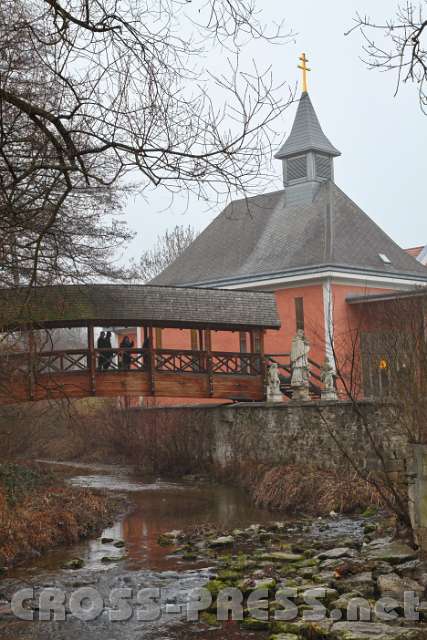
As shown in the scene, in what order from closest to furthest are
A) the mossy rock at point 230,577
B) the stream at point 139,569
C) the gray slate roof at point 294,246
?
the stream at point 139,569
the mossy rock at point 230,577
the gray slate roof at point 294,246

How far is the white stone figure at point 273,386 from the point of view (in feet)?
65.1

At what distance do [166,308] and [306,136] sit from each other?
12.2m

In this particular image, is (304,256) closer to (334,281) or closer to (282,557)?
(334,281)

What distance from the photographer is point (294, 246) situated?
2702cm

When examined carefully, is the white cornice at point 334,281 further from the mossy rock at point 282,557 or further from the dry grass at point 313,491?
the mossy rock at point 282,557

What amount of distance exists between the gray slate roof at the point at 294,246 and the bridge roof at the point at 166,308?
4813 mm

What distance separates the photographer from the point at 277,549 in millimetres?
11406

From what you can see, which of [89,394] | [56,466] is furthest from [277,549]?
[56,466]

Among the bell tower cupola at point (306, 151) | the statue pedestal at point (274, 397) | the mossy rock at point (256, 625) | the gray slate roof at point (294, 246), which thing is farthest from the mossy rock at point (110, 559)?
the bell tower cupola at point (306, 151)

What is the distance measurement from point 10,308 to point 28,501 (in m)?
3.69

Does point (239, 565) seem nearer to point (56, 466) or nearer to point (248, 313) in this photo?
point (248, 313)

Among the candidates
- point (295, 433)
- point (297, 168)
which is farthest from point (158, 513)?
point (297, 168)

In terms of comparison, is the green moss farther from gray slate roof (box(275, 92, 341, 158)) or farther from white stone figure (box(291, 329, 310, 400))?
gray slate roof (box(275, 92, 341, 158))

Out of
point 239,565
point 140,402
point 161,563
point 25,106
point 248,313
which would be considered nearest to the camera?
point 25,106
